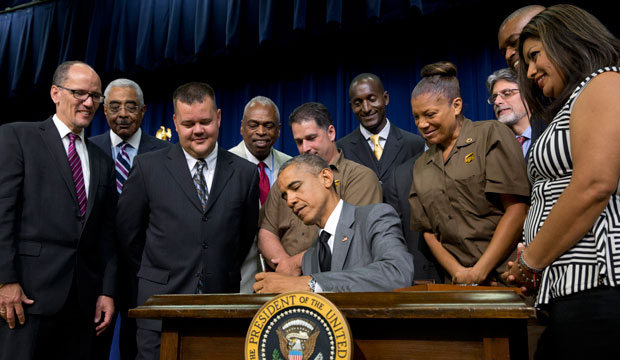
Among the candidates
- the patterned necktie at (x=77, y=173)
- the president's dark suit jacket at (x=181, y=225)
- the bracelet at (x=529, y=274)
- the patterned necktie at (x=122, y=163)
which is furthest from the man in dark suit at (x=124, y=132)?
the bracelet at (x=529, y=274)

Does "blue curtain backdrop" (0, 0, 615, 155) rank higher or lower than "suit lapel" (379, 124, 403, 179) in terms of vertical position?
higher

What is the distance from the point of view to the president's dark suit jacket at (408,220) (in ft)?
8.90

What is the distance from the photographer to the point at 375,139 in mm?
3717

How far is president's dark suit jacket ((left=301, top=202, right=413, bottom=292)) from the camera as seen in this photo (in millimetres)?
1867

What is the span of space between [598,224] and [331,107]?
165 inches

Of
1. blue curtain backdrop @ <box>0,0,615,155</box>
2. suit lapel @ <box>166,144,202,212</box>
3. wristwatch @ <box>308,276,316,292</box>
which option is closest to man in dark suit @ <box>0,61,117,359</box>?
suit lapel @ <box>166,144,202,212</box>

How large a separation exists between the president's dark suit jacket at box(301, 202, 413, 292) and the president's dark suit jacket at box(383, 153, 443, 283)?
23.3 inches

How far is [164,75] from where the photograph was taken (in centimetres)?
633

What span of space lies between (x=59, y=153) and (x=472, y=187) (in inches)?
74.0

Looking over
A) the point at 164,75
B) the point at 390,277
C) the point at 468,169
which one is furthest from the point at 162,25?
the point at 390,277

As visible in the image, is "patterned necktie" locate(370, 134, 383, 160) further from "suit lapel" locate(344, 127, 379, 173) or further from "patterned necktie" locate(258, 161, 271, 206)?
"patterned necktie" locate(258, 161, 271, 206)

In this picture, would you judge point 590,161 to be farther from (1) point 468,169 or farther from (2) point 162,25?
(2) point 162,25

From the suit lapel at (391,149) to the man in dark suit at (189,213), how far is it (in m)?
0.93

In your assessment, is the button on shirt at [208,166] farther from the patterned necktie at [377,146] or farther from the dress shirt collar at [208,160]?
the patterned necktie at [377,146]
